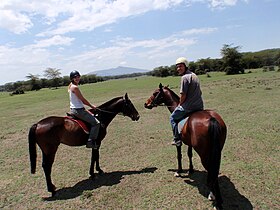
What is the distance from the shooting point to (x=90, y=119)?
6953 mm

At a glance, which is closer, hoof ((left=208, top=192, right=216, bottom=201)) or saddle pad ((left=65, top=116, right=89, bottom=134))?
hoof ((left=208, top=192, right=216, bottom=201))

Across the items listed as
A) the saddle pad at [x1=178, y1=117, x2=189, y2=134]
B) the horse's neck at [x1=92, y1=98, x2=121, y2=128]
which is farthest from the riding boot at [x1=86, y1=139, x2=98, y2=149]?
the saddle pad at [x1=178, y1=117, x2=189, y2=134]

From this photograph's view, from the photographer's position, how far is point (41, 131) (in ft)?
20.7

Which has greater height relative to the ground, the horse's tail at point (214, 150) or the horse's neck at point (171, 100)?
the horse's neck at point (171, 100)

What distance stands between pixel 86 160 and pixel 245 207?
5.51 m

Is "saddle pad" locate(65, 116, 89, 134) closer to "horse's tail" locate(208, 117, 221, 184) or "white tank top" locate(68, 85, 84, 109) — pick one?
"white tank top" locate(68, 85, 84, 109)

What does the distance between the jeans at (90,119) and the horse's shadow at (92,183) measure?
3.96ft

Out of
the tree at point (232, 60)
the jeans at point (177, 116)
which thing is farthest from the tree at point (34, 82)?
the jeans at point (177, 116)

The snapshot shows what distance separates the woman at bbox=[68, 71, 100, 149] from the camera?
21.9ft

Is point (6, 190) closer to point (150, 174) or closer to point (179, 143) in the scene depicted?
point (150, 174)

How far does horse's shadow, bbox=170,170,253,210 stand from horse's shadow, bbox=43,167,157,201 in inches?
49.7

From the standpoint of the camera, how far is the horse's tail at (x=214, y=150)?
4.96 metres

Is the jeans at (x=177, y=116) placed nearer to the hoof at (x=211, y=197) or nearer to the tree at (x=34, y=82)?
the hoof at (x=211, y=197)

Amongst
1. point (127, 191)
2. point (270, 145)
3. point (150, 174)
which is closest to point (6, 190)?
point (127, 191)
